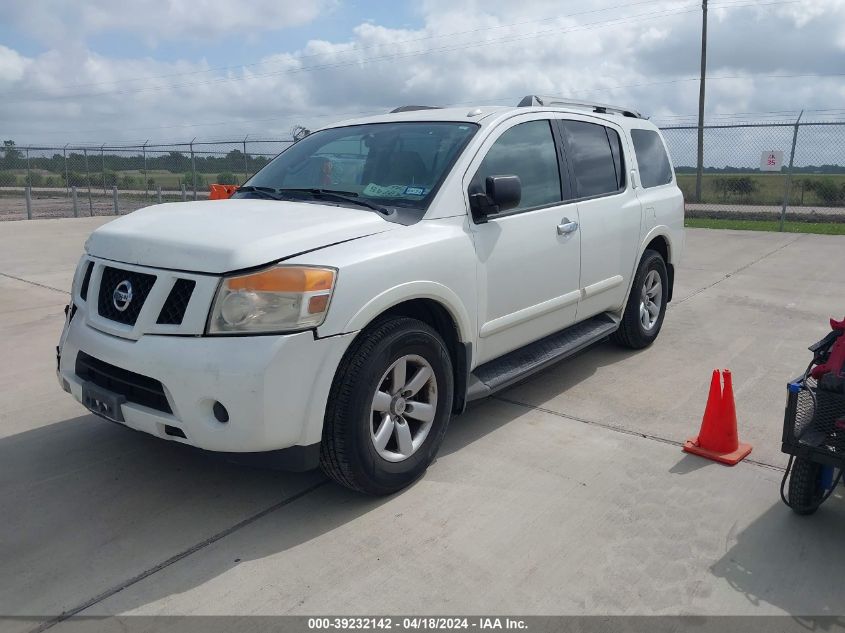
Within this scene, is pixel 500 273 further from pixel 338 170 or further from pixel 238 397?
pixel 238 397

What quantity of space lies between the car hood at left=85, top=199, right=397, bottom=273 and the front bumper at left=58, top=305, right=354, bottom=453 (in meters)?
0.35

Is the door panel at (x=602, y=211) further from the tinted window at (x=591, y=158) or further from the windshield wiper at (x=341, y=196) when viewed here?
the windshield wiper at (x=341, y=196)

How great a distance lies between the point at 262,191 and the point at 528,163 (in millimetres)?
1640

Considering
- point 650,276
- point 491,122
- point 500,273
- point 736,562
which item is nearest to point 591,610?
point 736,562

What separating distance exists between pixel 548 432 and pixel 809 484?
1438 mm

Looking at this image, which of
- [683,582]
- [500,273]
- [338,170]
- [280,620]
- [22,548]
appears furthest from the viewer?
[338,170]

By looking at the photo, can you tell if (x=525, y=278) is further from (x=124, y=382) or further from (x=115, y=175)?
(x=115, y=175)

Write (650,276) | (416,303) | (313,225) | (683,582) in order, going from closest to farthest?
(683,582)
(313,225)
(416,303)
(650,276)

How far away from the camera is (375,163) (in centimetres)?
418

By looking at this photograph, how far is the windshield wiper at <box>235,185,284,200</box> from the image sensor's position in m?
4.17

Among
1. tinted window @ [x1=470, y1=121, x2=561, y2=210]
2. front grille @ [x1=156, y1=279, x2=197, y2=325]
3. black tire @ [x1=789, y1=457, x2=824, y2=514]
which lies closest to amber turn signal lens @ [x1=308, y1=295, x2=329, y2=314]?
Result: front grille @ [x1=156, y1=279, x2=197, y2=325]

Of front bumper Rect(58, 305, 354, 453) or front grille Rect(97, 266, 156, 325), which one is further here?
front grille Rect(97, 266, 156, 325)

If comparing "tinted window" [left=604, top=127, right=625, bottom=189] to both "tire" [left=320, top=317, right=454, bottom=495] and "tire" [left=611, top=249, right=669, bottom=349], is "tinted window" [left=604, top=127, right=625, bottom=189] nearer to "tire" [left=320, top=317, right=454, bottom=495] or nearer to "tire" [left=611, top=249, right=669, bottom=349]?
"tire" [left=611, top=249, right=669, bottom=349]

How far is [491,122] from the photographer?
13.6ft
